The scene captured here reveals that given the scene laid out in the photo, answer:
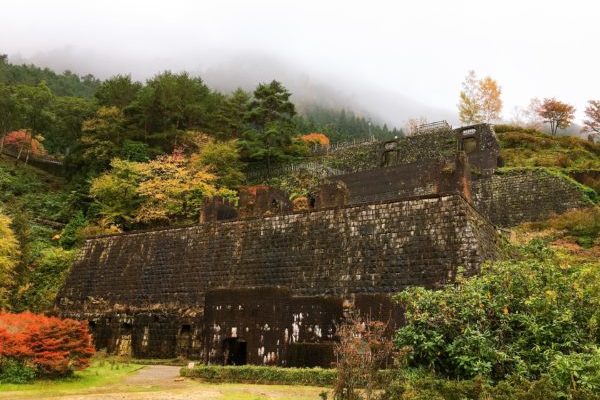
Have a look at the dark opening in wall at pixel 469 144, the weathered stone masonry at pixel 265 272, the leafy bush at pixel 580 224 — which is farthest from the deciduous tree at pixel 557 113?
the weathered stone masonry at pixel 265 272

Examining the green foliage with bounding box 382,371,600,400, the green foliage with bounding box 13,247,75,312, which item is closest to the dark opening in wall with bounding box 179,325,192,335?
the green foliage with bounding box 13,247,75,312

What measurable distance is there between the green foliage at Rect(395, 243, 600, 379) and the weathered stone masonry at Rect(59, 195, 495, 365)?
3.55 m

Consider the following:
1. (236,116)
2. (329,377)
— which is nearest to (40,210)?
(236,116)

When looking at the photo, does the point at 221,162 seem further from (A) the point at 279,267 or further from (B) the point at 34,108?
(B) the point at 34,108

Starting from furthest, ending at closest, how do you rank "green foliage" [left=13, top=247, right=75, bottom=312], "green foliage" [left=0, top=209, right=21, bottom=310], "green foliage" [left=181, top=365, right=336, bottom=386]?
"green foliage" [left=13, top=247, right=75, bottom=312] < "green foliage" [left=0, top=209, right=21, bottom=310] < "green foliage" [left=181, top=365, right=336, bottom=386]

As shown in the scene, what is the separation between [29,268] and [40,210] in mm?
14405

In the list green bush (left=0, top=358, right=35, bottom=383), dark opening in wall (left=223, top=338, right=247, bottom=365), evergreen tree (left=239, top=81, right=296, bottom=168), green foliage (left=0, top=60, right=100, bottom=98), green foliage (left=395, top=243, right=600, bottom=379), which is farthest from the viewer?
green foliage (left=0, top=60, right=100, bottom=98)

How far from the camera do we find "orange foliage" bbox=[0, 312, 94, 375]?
12.5 meters

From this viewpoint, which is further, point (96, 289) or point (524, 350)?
point (96, 289)

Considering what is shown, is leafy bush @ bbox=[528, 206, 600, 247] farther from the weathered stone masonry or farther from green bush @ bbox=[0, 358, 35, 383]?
green bush @ bbox=[0, 358, 35, 383]

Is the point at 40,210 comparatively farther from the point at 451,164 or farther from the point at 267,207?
the point at 451,164

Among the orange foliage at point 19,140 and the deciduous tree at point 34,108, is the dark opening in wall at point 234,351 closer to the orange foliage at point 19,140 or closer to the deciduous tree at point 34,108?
the deciduous tree at point 34,108

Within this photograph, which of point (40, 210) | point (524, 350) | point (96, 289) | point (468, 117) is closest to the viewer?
point (524, 350)

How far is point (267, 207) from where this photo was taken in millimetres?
23469
